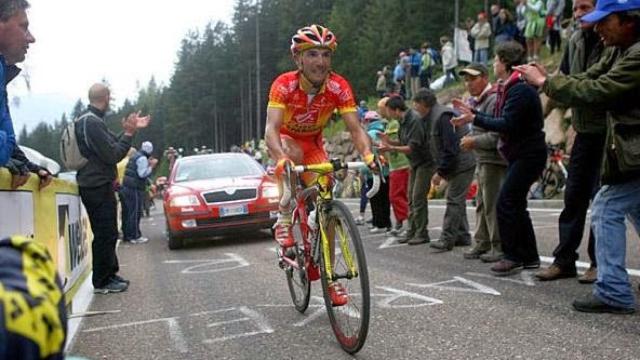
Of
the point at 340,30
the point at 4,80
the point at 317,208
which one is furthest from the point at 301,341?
the point at 340,30

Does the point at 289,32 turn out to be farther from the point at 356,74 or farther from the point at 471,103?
the point at 471,103

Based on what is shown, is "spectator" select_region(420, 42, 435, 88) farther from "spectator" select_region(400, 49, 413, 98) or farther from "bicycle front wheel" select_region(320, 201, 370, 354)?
"bicycle front wheel" select_region(320, 201, 370, 354)

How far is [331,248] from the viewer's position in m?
4.14

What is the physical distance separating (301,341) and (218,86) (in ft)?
251

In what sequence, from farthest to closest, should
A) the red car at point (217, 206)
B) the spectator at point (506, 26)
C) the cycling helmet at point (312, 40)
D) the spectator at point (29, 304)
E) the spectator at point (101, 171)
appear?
the spectator at point (506, 26)
the red car at point (217, 206)
the spectator at point (101, 171)
the cycling helmet at point (312, 40)
the spectator at point (29, 304)

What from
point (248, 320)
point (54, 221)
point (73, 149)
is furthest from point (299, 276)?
point (73, 149)

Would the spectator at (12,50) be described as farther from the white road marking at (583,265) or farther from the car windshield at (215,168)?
the car windshield at (215,168)

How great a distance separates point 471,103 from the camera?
23.8 feet

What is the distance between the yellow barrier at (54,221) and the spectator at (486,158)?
4.05m

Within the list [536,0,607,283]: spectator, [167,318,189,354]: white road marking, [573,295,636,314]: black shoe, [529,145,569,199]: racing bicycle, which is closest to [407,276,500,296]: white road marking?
[536,0,607,283]: spectator

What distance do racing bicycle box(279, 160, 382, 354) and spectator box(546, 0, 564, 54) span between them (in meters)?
14.5

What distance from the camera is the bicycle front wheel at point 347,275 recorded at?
370 cm

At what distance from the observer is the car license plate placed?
10.0 metres

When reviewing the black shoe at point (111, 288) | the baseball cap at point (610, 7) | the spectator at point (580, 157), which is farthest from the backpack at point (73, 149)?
the baseball cap at point (610, 7)
